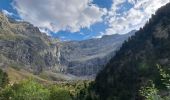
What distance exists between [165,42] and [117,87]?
34772 millimetres

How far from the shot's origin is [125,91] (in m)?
176

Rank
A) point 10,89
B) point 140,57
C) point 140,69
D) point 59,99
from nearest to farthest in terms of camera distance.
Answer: point 59,99 → point 10,89 → point 140,69 → point 140,57

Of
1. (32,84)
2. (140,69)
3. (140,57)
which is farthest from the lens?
(140,57)

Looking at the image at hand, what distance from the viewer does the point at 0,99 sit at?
177375 mm

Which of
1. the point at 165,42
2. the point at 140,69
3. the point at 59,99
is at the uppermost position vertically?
the point at 165,42

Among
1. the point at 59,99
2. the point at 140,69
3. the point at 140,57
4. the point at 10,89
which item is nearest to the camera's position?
the point at 59,99

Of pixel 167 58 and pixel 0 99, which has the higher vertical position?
pixel 167 58

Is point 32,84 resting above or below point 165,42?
below

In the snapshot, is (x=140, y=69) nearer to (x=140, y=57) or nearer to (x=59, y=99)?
(x=140, y=57)

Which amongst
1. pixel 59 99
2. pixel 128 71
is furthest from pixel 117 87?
pixel 59 99

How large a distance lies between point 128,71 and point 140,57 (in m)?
9.56

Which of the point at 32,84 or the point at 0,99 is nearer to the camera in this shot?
the point at 32,84

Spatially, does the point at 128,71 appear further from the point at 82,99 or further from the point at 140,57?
the point at 82,99

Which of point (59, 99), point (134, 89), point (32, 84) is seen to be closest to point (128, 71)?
point (134, 89)
